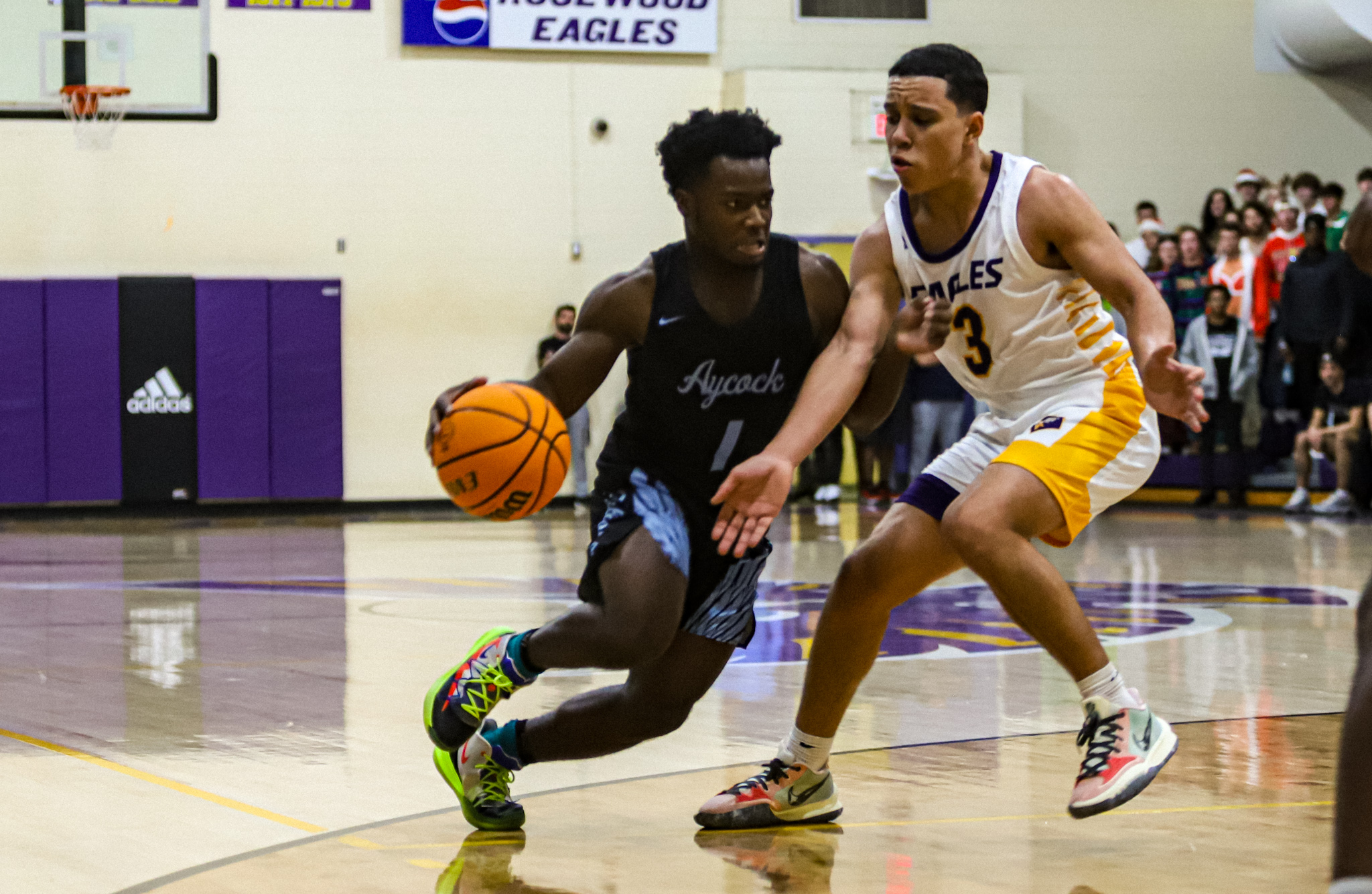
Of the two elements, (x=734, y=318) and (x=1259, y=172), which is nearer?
(x=734, y=318)

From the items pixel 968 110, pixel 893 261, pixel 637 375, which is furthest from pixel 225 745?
pixel 968 110

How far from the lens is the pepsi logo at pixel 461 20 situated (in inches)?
678

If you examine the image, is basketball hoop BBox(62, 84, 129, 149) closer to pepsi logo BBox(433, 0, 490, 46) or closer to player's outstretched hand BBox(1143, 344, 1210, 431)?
pepsi logo BBox(433, 0, 490, 46)

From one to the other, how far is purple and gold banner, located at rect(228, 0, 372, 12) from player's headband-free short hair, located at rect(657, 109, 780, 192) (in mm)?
13835

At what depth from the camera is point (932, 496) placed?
13.5ft

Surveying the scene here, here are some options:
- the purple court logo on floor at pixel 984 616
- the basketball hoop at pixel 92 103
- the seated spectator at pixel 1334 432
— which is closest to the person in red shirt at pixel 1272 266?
the seated spectator at pixel 1334 432

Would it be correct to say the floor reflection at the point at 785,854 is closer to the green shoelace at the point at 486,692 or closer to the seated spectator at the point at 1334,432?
the green shoelace at the point at 486,692

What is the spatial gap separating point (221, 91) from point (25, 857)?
46.5 ft

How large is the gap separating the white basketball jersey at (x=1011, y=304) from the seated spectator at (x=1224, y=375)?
11.2 meters

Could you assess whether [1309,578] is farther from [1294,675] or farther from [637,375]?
[637,375]

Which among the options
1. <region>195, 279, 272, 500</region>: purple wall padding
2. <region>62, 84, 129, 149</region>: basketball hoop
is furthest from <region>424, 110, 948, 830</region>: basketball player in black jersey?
<region>195, 279, 272, 500</region>: purple wall padding

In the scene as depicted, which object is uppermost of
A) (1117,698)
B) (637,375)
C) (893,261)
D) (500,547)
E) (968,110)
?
(968,110)

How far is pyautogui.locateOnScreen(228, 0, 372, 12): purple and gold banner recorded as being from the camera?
1678 centimetres

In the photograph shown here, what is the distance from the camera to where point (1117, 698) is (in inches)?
150
